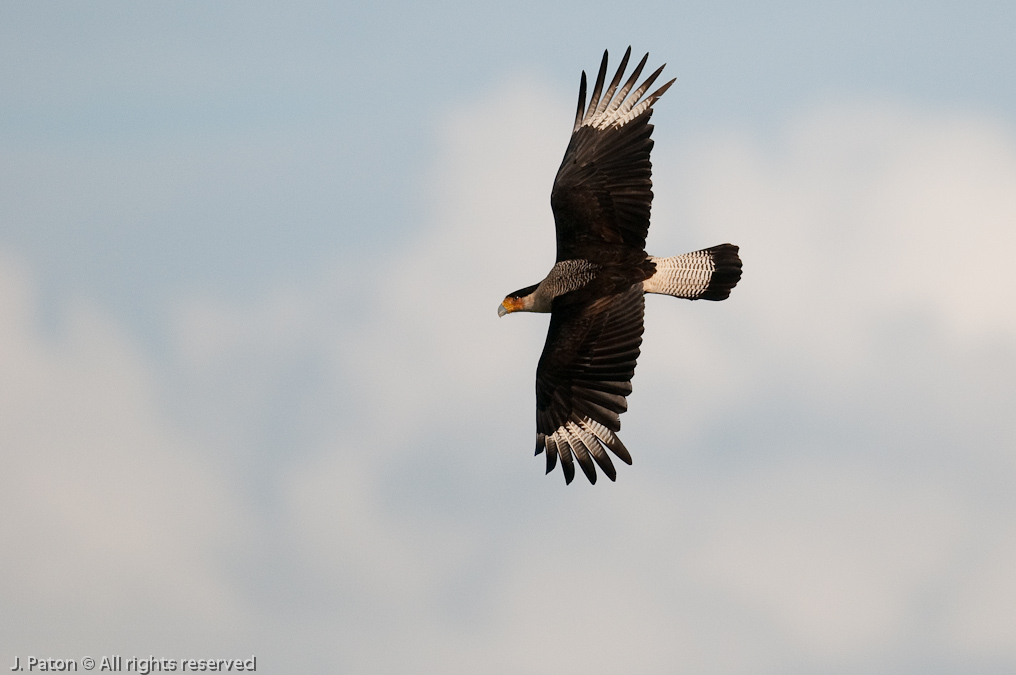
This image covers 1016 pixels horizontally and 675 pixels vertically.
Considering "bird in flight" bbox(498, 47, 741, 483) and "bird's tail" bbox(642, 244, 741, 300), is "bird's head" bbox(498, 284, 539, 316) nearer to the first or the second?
"bird in flight" bbox(498, 47, 741, 483)

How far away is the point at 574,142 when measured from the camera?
11594 millimetres

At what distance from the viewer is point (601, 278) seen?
35.9ft

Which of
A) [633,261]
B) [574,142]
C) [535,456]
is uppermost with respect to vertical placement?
[574,142]

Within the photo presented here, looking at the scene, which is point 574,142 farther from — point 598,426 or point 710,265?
point 598,426

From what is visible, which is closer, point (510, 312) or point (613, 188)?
point (613, 188)

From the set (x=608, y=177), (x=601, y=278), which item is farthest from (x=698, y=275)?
(x=608, y=177)

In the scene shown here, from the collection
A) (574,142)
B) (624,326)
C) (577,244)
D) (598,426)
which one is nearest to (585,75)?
(574,142)

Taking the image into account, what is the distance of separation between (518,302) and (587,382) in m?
1.55

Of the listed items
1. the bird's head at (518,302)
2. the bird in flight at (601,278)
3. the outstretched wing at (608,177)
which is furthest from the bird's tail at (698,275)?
the bird's head at (518,302)

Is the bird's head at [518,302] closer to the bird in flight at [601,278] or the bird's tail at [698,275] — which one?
the bird in flight at [601,278]

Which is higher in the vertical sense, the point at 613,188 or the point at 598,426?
the point at 613,188

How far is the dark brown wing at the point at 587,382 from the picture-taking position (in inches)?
412

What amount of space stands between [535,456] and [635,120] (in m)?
3.11

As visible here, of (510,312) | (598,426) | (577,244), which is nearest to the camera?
(598,426)
